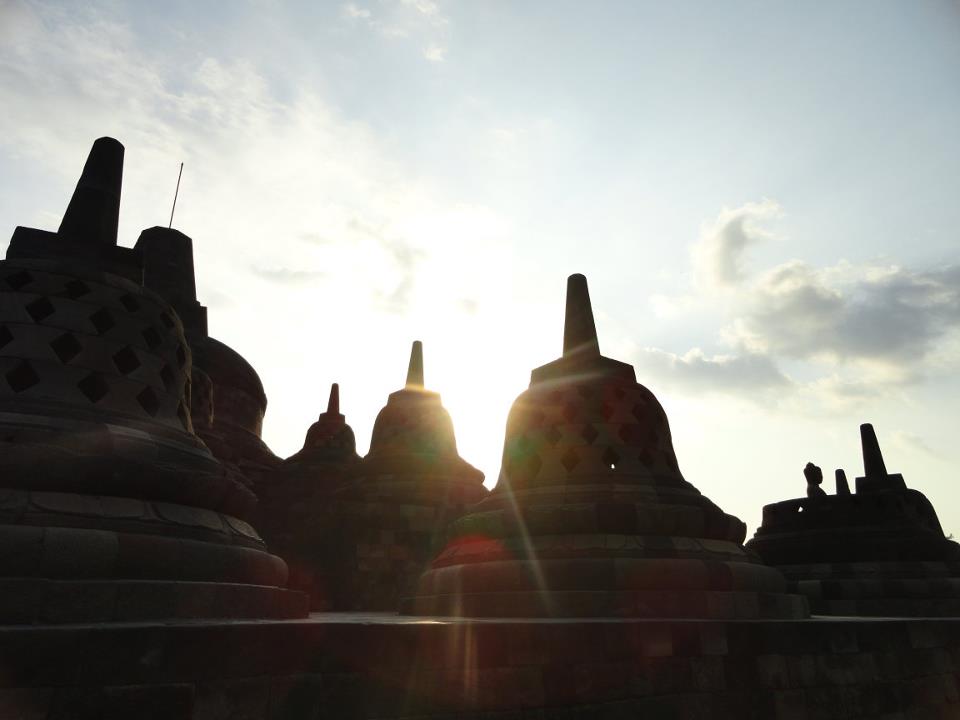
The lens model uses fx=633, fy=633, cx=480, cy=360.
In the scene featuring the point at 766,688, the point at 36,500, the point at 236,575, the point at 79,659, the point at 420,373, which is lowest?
the point at 766,688

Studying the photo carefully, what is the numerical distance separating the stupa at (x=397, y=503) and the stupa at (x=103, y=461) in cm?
875

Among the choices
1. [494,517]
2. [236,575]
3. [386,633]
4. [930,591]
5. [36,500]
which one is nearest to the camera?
[386,633]

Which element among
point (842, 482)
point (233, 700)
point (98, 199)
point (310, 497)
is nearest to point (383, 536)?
point (310, 497)

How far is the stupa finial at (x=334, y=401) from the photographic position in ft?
74.4

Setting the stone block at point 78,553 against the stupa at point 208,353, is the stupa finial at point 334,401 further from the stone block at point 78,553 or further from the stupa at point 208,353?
the stone block at point 78,553

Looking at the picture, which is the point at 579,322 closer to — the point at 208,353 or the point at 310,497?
the point at 310,497

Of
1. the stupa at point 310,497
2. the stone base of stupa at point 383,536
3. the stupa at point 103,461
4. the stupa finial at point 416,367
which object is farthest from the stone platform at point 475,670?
the stupa finial at point 416,367

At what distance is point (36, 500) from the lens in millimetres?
4832

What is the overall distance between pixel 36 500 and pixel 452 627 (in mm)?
3312

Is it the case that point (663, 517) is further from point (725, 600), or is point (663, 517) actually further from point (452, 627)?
point (452, 627)

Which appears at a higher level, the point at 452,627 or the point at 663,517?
the point at 663,517

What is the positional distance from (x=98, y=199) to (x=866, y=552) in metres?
15.3

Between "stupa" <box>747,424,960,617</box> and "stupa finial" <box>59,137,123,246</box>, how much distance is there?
1219cm

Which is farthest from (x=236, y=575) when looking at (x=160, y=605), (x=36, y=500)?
(x=36, y=500)
